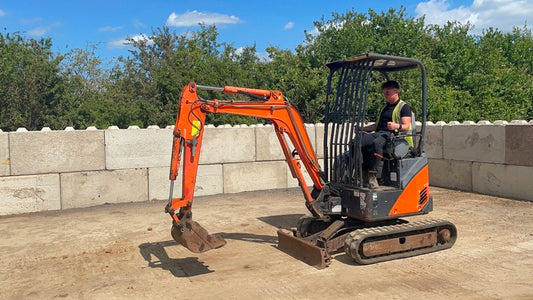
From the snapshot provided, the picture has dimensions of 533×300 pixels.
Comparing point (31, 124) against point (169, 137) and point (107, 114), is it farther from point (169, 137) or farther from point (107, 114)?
point (169, 137)

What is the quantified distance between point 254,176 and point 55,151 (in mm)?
4954

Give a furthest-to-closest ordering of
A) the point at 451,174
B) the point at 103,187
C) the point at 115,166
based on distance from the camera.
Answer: the point at 451,174
the point at 115,166
the point at 103,187

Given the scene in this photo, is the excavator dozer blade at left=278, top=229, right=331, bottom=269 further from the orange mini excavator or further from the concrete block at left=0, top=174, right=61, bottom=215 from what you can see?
the concrete block at left=0, top=174, right=61, bottom=215

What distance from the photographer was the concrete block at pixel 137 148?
11.1 meters

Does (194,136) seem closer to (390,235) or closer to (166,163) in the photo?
(390,235)

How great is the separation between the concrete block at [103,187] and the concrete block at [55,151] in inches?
8.9

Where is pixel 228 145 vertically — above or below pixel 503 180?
above

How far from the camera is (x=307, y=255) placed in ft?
20.8

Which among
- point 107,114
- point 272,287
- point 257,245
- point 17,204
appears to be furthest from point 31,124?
point 272,287

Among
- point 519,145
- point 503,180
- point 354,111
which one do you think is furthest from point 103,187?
point 519,145

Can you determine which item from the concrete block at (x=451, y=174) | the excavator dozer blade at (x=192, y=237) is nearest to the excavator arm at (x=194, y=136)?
the excavator dozer blade at (x=192, y=237)

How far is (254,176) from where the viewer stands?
41.7 feet

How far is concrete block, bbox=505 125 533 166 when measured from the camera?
10.4m

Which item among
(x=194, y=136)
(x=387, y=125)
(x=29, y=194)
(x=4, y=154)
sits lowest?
(x=29, y=194)
